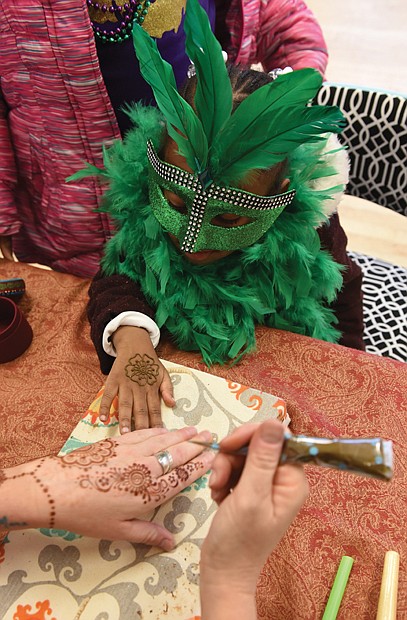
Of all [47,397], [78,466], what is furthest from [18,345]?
[78,466]

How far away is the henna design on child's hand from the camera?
710 millimetres

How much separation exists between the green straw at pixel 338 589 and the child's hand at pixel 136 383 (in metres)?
0.33

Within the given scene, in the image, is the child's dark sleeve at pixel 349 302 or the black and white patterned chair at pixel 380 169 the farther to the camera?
the black and white patterned chair at pixel 380 169

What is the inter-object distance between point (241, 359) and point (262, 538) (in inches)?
19.3

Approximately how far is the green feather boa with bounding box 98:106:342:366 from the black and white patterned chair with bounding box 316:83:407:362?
0.98ft

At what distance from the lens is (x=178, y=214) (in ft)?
2.89

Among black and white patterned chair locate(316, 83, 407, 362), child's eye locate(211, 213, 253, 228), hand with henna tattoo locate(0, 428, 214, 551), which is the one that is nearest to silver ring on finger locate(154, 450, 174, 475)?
hand with henna tattoo locate(0, 428, 214, 551)

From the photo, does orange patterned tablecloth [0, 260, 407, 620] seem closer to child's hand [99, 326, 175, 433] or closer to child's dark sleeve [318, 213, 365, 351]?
child's hand [99, 326, 175, 433]

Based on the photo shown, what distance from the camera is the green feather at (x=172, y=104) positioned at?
2.50 feet

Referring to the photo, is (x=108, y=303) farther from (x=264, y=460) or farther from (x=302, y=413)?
(x=264, y=460)

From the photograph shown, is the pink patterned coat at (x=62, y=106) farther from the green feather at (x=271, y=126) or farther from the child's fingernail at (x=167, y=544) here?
the child's fingernail at (x=167, y=544)

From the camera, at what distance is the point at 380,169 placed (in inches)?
53.2

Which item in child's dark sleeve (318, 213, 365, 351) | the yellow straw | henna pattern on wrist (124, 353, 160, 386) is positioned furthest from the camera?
child's dark sleeve (318, 213, 365, 351)

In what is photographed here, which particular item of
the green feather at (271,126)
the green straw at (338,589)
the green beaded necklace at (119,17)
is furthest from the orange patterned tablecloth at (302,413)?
the green beaded necklace at (119,17)
